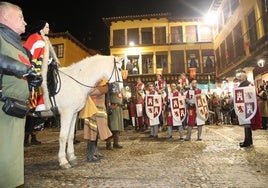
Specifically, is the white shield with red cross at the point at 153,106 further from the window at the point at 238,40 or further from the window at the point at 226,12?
the window at the point at 226,12

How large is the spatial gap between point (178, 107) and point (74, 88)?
555cm

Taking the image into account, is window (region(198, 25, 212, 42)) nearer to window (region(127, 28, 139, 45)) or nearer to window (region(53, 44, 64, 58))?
window (region(127, 28, 139, 45))

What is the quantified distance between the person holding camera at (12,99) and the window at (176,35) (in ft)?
119

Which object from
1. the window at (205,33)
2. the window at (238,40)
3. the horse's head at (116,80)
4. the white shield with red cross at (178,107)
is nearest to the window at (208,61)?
the window at (205,33)

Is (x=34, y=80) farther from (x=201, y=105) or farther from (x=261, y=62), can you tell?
(x=261, y=62)

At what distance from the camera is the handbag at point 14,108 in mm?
2027

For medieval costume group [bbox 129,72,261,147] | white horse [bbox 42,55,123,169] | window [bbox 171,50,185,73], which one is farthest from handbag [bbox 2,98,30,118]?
window [bbox 171,50,185,73]

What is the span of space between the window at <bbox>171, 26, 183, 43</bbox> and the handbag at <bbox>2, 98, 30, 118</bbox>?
36.5 meters

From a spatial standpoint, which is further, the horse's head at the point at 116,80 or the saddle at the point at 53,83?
the horse's head at the point at 116,80

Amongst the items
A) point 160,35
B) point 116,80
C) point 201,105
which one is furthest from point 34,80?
point 160,35

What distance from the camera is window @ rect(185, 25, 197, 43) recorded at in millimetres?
36500

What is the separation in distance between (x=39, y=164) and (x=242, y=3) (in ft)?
72.9

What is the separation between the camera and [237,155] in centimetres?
625

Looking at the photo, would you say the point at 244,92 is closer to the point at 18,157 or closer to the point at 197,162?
the point at 197,162
